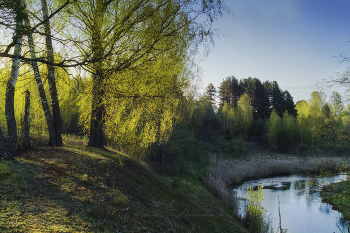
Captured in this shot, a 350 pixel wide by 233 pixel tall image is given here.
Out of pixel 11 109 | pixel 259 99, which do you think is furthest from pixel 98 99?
pixel 259 99

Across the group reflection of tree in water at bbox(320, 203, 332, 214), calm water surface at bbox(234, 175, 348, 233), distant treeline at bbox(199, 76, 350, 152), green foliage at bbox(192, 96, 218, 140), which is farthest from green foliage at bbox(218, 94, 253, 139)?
reflection of tree in water at bbox(320, 203, 332, 214)

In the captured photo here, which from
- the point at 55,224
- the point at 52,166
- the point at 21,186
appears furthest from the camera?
the point at 52,166

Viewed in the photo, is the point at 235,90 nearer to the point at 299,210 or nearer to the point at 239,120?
the point at 239,120

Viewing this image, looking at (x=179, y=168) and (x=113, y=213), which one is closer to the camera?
(x=113, y=213)

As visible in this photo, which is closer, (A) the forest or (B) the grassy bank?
(A) the forest

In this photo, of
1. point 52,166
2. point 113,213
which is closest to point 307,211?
point 113,213

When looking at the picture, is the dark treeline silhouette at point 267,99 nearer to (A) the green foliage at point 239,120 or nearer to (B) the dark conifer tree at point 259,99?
(B) the dark conifer tree at point 259,99

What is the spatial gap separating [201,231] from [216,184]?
9095 millimetres

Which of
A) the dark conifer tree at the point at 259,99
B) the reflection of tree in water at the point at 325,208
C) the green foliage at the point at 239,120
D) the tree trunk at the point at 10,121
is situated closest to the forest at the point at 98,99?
the tree trunk at the point at 10,121

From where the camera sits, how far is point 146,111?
7094 mm

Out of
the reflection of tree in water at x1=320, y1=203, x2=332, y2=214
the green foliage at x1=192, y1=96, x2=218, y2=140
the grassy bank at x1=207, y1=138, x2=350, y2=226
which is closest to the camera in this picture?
the reflection of tree in water at x1=320, y1=203, x2=332, y2=214

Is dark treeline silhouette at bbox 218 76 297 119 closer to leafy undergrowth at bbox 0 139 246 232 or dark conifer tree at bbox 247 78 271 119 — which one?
dark conifer tree at bbox 247 78 271 119

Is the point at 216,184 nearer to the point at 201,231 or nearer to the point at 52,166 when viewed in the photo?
the point at 201,231

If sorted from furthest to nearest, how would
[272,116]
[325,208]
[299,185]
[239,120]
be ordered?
[239,120]
[272,116]
[299,185]
[325,208]
